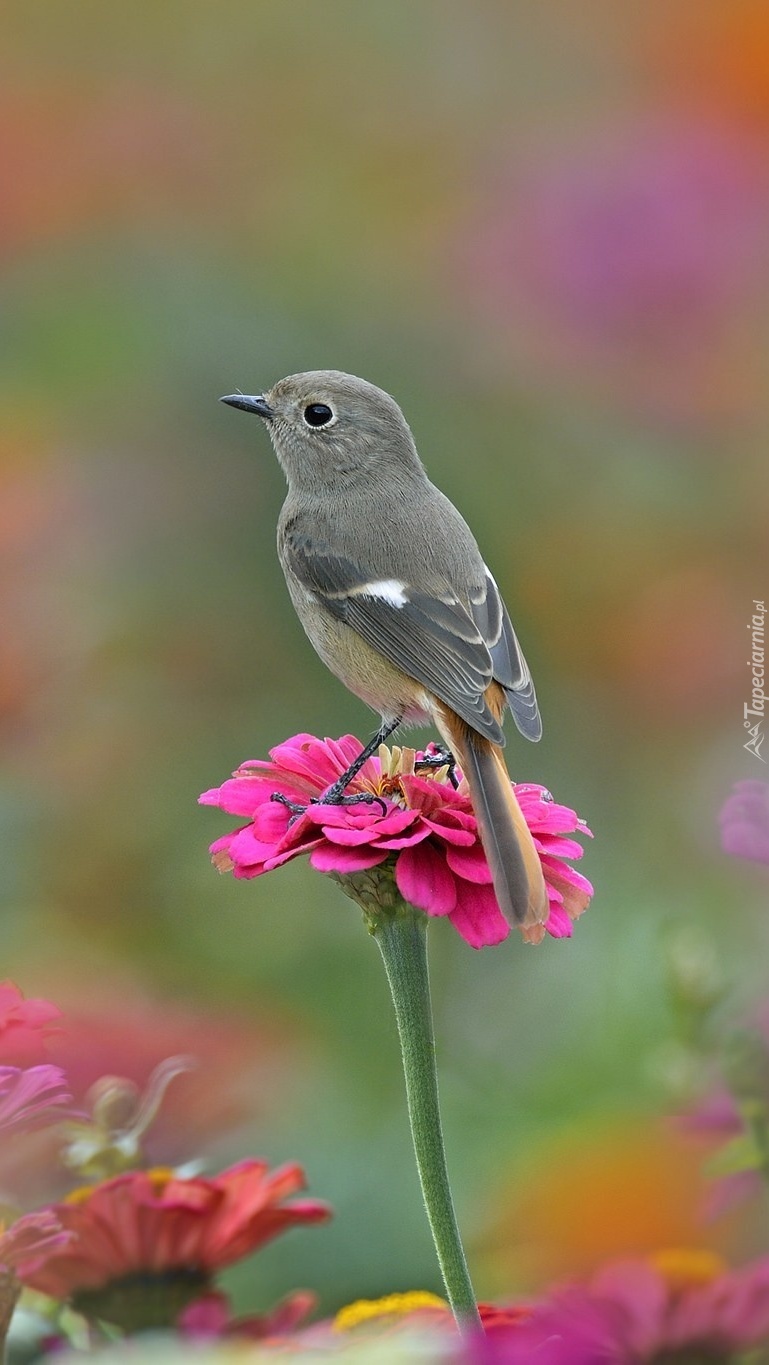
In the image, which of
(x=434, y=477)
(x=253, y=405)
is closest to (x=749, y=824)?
(x=253, y=405)

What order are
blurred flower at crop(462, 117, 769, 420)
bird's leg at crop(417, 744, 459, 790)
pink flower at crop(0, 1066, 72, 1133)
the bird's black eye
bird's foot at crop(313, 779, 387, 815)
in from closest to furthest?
pink flower at crop(0, 1066, 72, 1133) < bird's foot at crop(313, 779, 387, 815) < bird's leg at crop(417, 744, 459, 790) < the bird's black eye < blurred flower at crop(462, 117, 769, 420)

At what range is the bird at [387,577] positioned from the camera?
1.13m

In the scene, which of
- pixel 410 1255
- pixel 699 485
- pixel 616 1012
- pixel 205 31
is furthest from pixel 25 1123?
pixel 205 31

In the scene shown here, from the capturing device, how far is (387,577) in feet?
3.89

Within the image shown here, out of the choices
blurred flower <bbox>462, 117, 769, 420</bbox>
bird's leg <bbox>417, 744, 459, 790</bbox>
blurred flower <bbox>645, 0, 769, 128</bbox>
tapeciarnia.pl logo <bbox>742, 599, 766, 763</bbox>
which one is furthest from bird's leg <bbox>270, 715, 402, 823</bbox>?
blurred flower <bbox>645, 0, 769, 128</bbox>

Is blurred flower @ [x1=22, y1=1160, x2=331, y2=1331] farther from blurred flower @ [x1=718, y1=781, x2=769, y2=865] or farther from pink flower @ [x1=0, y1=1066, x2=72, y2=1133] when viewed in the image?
blurred flower @ [x1=718, y1=781, x2=769, y2=865]

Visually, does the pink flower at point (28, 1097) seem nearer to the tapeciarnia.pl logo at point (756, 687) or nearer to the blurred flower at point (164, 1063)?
the blurred flower at point (164, 1063)

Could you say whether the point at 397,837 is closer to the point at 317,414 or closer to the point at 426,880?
the point at 426,880

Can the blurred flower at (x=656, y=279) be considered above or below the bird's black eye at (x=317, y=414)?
above

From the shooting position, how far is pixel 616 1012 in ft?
4.80

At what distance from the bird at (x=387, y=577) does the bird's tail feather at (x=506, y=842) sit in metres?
0.02

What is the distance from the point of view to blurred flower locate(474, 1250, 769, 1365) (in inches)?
25.7

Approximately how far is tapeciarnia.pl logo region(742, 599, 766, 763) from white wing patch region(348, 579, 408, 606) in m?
0.51

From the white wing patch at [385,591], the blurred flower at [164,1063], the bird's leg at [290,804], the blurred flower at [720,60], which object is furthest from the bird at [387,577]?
the blurred flower at [720,60]
